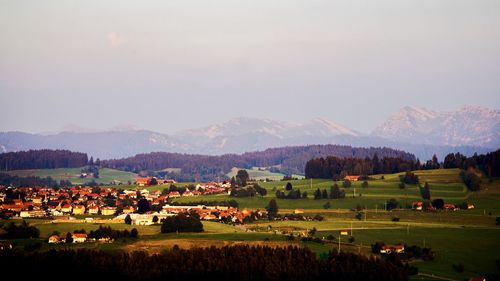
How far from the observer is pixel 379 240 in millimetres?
93250

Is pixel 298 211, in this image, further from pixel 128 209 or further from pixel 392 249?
pixel 392 249

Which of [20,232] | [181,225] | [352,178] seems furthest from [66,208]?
[352,178]

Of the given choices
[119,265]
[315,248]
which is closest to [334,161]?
[315,248]

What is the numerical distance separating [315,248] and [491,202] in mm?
41928

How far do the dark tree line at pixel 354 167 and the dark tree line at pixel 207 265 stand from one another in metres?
80.6

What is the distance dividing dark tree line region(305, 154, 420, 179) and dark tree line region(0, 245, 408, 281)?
265 feet

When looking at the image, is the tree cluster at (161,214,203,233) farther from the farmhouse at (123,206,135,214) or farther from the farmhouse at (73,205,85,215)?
the farmhouse at (73,205,85,215)

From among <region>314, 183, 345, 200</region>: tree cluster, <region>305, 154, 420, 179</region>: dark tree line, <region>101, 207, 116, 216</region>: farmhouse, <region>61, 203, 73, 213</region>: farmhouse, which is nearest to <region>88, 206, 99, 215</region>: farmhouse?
<region>101, 207, 116, 216</region>: farmhouse

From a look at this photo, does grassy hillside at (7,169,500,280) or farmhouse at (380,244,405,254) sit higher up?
grassy hillside at (7,169,500,280)

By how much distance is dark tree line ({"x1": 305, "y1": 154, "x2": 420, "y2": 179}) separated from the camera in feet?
529

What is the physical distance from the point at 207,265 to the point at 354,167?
88.6 m

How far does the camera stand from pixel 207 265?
76375 millimetres

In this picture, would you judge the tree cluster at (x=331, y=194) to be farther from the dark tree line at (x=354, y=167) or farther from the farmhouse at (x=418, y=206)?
the dark tree line at (x=354, y=167)

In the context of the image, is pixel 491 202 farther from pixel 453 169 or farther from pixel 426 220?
pixel 453 169
